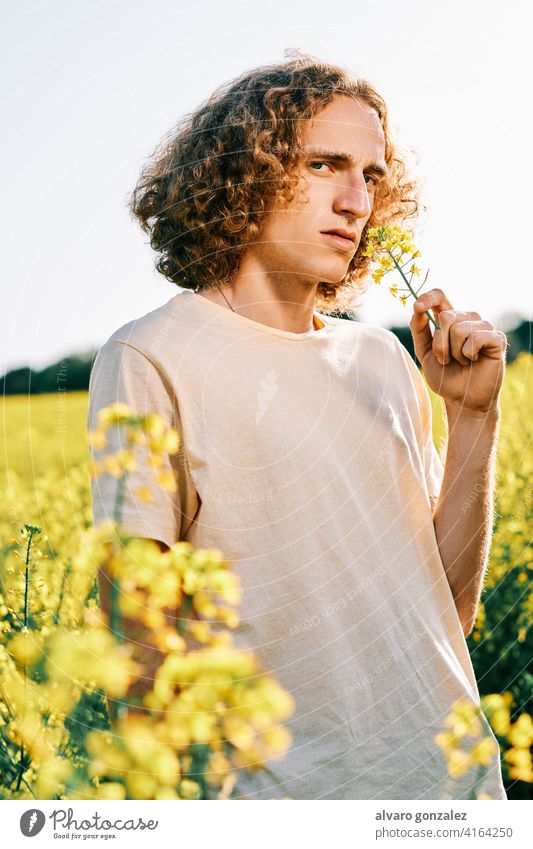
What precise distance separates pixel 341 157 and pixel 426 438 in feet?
1.43

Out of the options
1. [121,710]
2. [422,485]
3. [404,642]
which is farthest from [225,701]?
[422,485]

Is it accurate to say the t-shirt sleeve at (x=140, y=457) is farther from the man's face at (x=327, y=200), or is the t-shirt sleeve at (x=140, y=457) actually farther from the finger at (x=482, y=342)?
the finger at (x=482, y=342)

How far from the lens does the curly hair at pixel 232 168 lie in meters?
1.17

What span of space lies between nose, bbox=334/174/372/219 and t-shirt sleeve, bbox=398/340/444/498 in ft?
0.85

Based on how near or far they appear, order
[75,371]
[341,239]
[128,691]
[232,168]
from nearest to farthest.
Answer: [128,691] → [341,239] → [232,168] → [75,371]

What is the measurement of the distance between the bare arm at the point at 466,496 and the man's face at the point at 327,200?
0.28 meters

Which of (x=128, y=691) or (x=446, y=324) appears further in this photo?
(x=446, y=324)

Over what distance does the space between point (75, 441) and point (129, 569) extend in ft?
11.0

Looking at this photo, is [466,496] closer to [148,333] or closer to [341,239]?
[341,239]

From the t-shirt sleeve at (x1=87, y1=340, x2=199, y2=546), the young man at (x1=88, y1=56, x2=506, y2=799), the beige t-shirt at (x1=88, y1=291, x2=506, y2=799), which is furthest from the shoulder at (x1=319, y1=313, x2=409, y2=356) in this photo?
the t-shirt sleeve at (x1=87, y1=340, x2=199, y2=546)

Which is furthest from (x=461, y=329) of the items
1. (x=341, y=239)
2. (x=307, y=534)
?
(x=307, y=534)

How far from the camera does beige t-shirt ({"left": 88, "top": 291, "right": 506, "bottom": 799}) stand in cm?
96

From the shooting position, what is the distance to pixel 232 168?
4.10ft

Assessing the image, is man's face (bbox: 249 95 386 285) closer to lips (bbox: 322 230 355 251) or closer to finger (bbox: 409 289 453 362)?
lips (bbox: 322 230 355 251)
